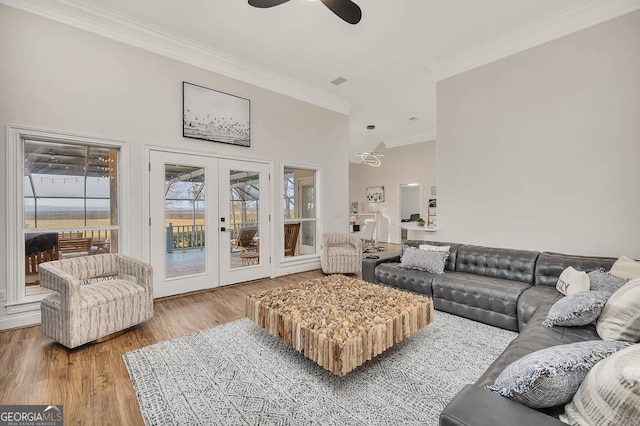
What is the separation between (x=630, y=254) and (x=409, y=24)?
3806mm

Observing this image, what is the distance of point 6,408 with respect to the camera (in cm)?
177

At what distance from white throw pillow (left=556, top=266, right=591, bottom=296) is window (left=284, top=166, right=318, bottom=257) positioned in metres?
3.96

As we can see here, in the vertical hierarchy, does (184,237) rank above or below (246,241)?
above

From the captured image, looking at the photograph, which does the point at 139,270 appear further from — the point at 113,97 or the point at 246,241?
the point at 113,97

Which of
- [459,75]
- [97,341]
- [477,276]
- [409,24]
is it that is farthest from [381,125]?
[97,341]

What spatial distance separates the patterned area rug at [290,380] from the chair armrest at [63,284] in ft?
2.32

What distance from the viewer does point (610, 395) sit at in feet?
2.80

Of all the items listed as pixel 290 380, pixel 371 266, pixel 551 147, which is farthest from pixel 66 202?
pixel 551 147

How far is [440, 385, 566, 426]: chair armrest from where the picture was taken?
941mm

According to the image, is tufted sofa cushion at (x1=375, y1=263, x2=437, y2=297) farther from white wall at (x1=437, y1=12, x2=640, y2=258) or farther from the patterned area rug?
white wall at (x1=437, y1=12, x2=640, y2=258)

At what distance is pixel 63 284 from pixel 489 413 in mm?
3168

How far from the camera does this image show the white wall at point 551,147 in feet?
10.6

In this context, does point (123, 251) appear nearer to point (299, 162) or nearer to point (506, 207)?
point (299, 162)

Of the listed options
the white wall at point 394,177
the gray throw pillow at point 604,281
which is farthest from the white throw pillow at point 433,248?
the white wall at point 394,177
